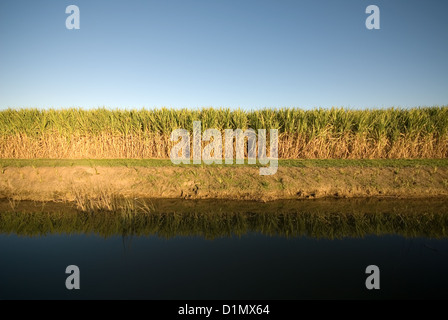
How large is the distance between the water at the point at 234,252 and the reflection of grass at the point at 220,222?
0.03 meters

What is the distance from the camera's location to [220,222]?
761 centimetres

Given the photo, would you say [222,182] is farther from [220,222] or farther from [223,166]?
[220,222]

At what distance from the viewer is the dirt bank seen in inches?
380

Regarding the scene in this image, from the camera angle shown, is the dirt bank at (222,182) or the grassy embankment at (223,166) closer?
the dirt bank at (222,182)

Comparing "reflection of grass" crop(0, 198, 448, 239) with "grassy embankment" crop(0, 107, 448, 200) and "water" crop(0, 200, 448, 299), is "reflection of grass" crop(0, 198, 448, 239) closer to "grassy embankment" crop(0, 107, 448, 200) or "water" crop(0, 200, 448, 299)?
"water" crop(0, 200, 448, 299)

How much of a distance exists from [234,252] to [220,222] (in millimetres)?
1765

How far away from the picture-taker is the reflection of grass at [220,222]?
22.9 ft

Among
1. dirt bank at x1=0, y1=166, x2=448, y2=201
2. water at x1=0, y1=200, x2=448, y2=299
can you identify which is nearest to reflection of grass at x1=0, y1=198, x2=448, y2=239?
water at x1=0, y1=200, x2=448, y2=299

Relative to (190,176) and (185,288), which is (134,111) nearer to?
(190,176)

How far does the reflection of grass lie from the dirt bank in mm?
1228

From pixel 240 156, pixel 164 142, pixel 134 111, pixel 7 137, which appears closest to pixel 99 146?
pixel 134 111

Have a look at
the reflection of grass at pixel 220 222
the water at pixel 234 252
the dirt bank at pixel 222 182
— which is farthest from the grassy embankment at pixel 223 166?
the reflection of grass at pixel 220 222

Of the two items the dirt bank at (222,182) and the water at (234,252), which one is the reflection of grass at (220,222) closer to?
the water at (234,252)
